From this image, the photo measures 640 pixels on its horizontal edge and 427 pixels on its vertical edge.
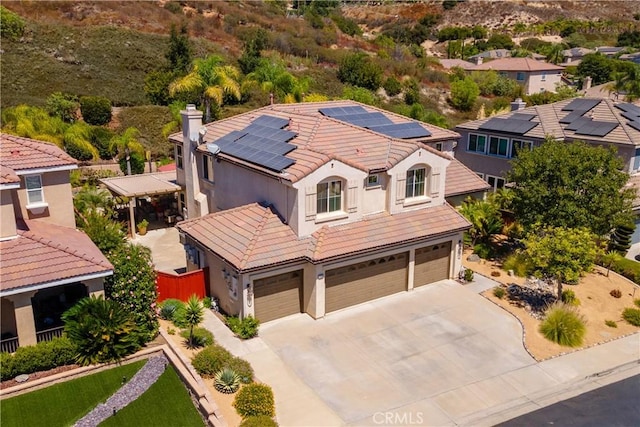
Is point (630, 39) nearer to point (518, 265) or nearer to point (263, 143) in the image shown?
point (518, 265)

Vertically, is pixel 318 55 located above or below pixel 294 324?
above

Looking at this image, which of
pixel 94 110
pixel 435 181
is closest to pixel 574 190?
pixel 435 181

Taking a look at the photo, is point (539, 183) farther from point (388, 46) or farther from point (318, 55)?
point (388, 46)

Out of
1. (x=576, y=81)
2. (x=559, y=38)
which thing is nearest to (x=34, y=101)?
(x=576, y=81)

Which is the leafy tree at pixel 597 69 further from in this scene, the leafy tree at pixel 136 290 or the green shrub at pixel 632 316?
the leafy tree at pixel 136 290

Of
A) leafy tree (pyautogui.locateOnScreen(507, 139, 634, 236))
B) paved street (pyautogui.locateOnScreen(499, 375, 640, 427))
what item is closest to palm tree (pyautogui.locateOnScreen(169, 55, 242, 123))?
leafy tree (pyautogui.locateOnScreen(507, 139, 634, 236))

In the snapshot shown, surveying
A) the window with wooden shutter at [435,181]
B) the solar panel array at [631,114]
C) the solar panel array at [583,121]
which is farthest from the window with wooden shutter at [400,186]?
the solar panel array at [631,114]
